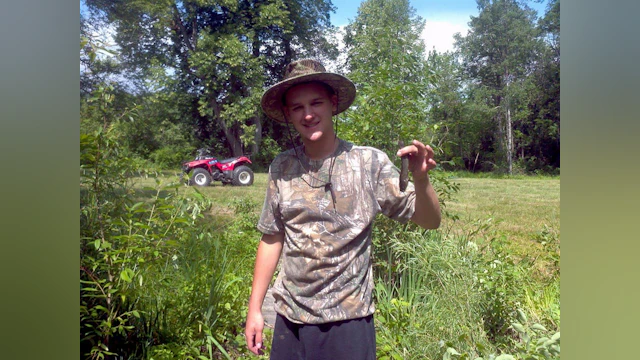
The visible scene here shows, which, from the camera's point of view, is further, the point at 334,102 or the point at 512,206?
the point at 512,206

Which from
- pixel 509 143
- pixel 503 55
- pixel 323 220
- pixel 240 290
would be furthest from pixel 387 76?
pixel 323 220

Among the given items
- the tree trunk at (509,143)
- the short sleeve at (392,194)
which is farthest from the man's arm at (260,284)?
the tree trunk at (509,143)

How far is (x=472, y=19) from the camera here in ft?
10.2

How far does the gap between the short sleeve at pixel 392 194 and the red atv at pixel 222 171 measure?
3310mm

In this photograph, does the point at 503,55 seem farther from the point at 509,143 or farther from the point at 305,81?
the point at 305,81

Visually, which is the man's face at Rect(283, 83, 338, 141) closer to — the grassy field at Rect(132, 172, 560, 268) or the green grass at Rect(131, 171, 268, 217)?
the grassy field at Rect(132, 172, 560, 268)

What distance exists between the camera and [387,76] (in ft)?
10.7

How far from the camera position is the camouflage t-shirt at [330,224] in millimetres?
1368

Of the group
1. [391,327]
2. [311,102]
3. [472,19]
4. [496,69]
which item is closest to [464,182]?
[496,69]

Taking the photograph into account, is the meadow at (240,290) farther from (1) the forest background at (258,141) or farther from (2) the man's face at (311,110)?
(2) the man's face at (311,110)

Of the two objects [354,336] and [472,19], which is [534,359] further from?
[472,19]

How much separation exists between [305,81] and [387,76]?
1.93 m

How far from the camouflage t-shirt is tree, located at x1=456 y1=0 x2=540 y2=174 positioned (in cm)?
216

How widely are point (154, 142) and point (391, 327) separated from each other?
2388 millimetres
